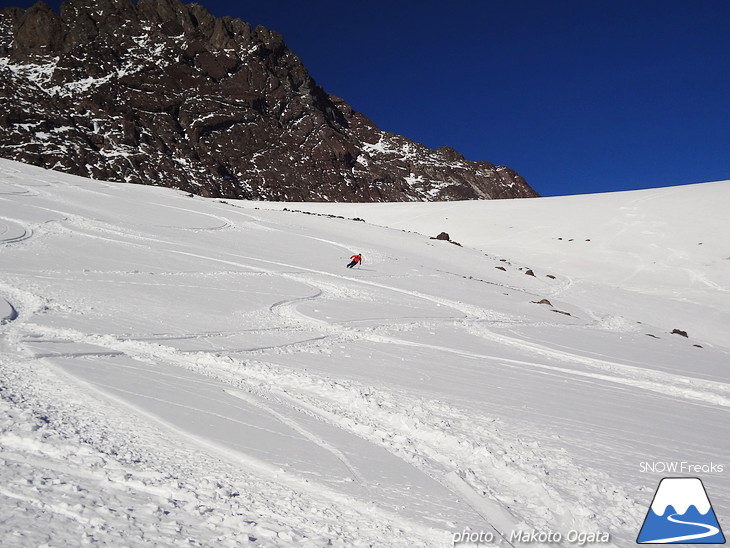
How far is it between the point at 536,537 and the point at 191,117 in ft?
512

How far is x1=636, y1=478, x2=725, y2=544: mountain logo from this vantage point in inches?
143

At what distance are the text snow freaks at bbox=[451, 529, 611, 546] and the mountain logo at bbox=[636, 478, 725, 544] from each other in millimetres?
299

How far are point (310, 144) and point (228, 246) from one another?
137 m

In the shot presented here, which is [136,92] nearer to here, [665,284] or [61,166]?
[61,166]

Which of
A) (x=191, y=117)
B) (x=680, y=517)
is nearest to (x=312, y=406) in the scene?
(x=680, y=517)

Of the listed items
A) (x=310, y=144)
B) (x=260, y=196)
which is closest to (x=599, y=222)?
(x=260, y=196)

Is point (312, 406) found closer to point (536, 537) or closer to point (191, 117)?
point (536, 537)

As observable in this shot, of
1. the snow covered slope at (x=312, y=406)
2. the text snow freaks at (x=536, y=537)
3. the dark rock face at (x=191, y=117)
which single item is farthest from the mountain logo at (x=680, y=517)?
the dark rock face at (x=191, y=117)

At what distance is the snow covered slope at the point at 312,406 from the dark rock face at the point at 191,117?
10794 centimetres

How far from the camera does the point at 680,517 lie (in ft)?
13.0

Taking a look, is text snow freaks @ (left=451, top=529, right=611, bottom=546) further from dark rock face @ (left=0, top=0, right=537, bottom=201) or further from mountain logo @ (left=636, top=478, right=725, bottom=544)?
dark rock face @ (left=0, top=0, right=537, bottom=201)

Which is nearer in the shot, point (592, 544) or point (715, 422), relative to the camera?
point (592, 544)

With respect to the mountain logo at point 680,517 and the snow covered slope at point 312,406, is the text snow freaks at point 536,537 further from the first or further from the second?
the mountain logo at point 680,517

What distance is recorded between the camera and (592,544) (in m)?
3.55
